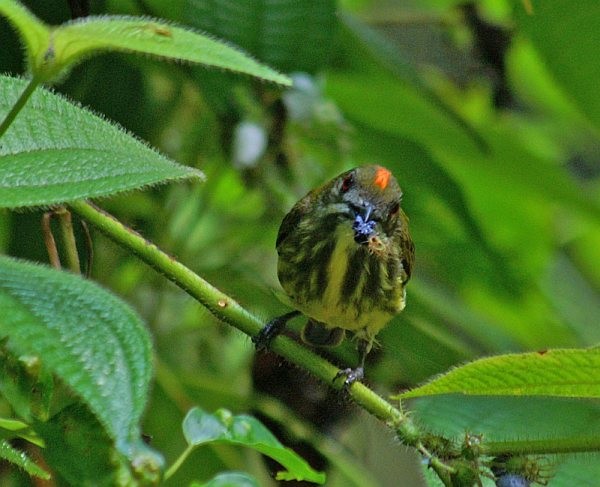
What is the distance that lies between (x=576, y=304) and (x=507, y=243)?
0.55 meters

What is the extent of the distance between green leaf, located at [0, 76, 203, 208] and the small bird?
0.92m

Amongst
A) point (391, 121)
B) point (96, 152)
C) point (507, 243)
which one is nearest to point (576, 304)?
point (507, 243)

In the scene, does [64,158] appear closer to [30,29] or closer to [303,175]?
[30,29]

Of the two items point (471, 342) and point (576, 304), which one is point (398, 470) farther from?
point (471, 342)

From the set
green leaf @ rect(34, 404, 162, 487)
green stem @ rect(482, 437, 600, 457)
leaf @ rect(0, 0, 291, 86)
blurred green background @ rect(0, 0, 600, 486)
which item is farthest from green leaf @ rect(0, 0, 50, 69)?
blurred green background @ rect(0, 0, 600, 486)

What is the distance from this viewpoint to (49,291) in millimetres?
937

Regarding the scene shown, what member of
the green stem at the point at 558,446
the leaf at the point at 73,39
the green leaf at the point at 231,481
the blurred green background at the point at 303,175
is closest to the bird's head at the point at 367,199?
the blurred green background at the point at 303,175

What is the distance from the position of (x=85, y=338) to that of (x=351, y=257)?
1149mm

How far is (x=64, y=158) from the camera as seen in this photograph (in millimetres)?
1012

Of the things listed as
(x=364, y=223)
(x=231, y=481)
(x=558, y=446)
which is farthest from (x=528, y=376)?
(x=364, y=223)

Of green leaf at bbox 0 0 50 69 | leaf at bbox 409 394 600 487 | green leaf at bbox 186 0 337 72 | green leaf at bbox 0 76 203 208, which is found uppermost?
green leaf at bbox 186 0 337 72

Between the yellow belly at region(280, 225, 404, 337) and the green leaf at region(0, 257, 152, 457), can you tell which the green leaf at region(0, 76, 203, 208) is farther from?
the yellow belly at region(280, 225, 404, 337)

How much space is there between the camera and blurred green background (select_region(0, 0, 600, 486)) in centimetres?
212

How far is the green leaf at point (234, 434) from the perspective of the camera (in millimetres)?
1138
